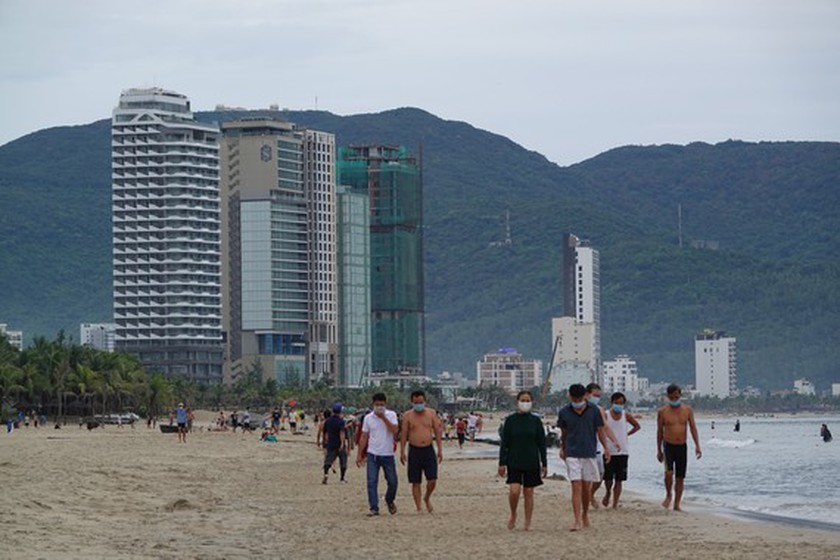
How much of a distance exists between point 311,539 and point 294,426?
240ft

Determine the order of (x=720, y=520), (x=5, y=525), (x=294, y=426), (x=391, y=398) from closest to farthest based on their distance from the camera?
(x=5, y=525)
(x=720, y=520)
(x=294, y=426)
(x=391, y=398)

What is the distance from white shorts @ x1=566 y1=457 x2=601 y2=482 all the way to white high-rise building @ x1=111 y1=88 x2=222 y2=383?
172258 millimetres

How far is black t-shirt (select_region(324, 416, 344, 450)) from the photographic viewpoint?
1231 inches

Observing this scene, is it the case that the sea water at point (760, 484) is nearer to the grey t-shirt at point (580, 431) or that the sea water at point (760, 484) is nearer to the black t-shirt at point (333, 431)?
the black t-shirt at point (333, 431)

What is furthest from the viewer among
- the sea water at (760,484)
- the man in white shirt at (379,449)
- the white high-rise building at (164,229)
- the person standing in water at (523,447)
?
the white high-rise building at (164,229)

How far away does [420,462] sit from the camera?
22875 mm

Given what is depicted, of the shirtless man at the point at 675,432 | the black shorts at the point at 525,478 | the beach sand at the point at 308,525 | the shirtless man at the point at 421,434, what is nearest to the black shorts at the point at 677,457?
the shirtless man at the point at 675,432

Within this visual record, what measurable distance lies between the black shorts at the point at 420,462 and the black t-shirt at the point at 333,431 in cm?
825

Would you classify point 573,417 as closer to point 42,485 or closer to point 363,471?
point 42,485

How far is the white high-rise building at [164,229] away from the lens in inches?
7559

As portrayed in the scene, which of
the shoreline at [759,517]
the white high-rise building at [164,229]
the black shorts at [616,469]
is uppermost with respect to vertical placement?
the white high-rise building at [164,229]

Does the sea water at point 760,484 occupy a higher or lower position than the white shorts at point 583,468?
lower

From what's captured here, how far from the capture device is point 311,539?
19.8 meters

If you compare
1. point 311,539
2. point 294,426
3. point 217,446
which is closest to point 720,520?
point 311,539
